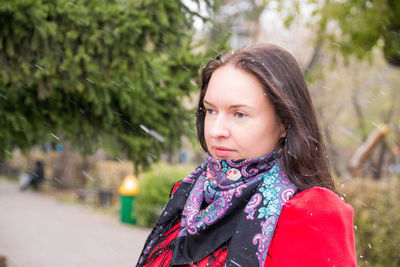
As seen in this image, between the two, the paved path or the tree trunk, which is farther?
the tree trunk

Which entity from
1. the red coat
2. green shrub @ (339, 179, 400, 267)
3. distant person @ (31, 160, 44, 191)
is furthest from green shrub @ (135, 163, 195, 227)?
distant person @ (31, 160, 44, 191)

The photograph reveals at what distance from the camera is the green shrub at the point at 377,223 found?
590 centimetres

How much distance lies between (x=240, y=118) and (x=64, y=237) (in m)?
9.46

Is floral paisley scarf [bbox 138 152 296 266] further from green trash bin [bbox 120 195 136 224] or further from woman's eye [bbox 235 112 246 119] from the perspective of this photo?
green trash bin [bbox 120 195 136 224]

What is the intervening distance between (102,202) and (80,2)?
39.3ft

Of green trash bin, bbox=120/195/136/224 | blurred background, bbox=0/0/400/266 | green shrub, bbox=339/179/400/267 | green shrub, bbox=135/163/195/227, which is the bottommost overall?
green trash bin, bbox=120/195/136/224

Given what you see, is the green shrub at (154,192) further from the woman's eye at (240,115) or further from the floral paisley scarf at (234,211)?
the woman's eye at (240,115)

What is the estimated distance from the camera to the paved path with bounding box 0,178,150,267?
8219 millimetres

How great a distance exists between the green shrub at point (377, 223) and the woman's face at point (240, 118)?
4422 millimetres

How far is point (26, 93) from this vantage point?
4305mm

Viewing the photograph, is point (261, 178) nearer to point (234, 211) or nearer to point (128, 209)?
point (234, 211)

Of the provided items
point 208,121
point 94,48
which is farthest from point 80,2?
point 208,121

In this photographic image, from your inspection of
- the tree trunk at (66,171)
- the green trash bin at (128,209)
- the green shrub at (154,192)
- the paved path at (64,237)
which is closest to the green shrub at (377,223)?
the paved path at (64,237)

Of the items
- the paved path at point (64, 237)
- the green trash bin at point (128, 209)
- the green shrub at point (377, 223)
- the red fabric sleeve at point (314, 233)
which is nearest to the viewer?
the red fabric sleeve at point (314, 233)
